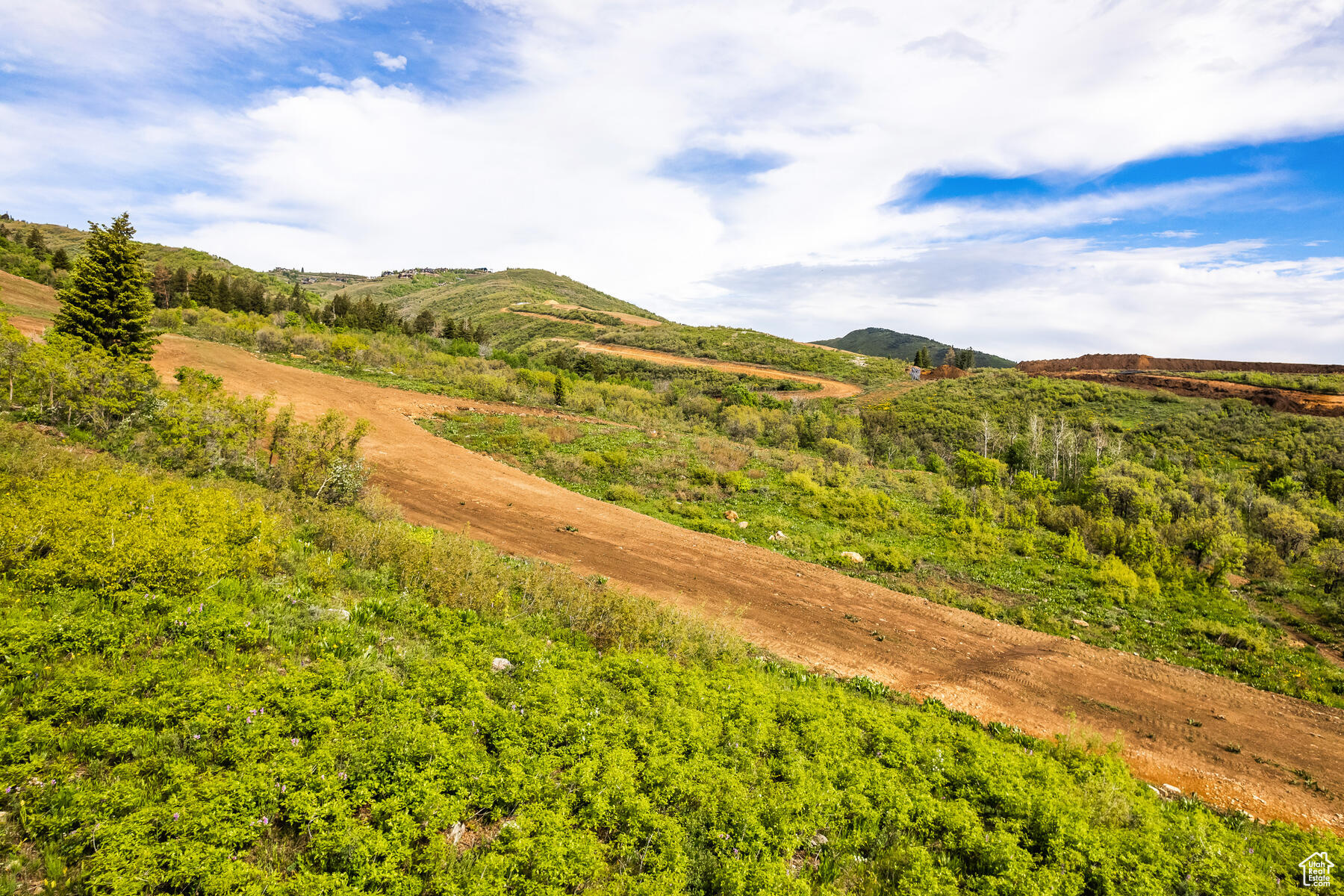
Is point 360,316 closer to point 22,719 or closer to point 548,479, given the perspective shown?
point 548,479

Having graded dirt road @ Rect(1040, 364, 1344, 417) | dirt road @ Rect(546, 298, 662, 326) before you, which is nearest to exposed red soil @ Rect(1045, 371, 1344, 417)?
graded dirt road @ Rect(1040, 364, 1344, 417)

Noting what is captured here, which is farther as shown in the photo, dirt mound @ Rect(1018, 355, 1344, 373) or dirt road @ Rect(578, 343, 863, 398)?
dirt road @ Rect(578, 343, 863, 398)

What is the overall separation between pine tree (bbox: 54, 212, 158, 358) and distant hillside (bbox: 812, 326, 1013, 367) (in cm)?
12216

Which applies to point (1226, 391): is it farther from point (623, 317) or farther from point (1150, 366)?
point (623, 317)

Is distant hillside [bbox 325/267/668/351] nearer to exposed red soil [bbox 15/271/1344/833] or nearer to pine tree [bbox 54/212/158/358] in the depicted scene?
pine tree [bbox 54/212/158/358]

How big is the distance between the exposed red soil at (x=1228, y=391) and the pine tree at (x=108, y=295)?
49.5 m

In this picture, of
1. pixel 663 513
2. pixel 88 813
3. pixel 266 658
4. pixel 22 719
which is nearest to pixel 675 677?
pixel 266 658

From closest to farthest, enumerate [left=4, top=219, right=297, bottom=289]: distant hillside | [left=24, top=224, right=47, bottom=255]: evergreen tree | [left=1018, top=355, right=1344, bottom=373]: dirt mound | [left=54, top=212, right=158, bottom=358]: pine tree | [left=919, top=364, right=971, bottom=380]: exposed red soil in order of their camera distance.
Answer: [left=54, top=212, right=158, bottom=358]: pine tree < [left=1018, top=355, right=1344, bottom=373]: dirt mound < [left=919, top=364, right=971, bottom=380]: exposed red soil < [left=24, top=224, right=47, bottom=255]: evergreen tree < [left=4, top=219, right=297, bottom=289]: distant hillside

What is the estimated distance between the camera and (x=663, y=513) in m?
16.9

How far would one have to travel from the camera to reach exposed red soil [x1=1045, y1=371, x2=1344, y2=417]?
28.1 m

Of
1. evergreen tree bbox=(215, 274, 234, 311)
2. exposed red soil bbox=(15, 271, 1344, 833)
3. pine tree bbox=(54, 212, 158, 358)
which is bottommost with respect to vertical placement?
exposed red soil bbox=(15, 271, 1344, 833)

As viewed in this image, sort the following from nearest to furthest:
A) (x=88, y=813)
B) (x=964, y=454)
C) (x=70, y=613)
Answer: (x=88, y=813)
(x=70, y=613)
(x=964, y=454)

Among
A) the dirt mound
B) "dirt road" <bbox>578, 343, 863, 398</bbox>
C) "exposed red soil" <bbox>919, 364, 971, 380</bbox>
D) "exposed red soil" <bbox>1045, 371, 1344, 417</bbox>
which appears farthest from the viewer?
"exposed red soil" <bbox>919, 364, 971, 380</bbox>

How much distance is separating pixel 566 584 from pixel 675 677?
9.88 ft
